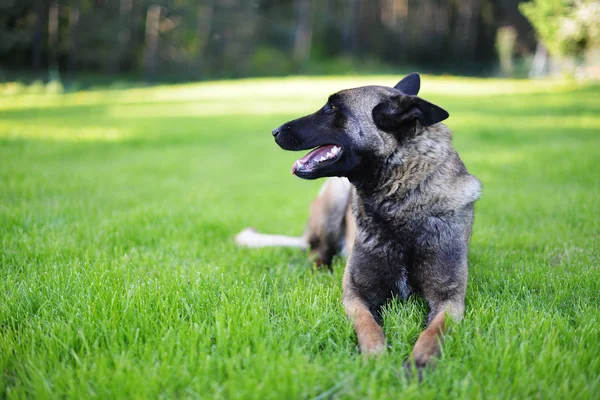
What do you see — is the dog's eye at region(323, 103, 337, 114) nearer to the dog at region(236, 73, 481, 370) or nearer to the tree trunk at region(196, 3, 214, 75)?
the dog at region(236, 73, 481, 370)

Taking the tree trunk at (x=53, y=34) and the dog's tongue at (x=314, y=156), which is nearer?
the dog's tongue at (x=314, y=156)

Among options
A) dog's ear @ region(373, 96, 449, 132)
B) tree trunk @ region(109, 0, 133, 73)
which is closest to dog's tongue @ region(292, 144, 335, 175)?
dog's ear @ region(373, 96, 449, 132)

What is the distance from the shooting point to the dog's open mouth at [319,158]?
3223mm

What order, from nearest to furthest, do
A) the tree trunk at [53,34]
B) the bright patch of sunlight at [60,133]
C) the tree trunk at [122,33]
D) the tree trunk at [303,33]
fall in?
the bright patch of sunlight at [60,133] < the tree trunk at [53,34] < the tree trunk at [122,33] < the tree trunk at [303,33]

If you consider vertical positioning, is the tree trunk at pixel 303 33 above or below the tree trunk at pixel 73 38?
above

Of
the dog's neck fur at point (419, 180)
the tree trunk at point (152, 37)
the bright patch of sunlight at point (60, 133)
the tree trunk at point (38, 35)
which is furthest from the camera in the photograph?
the tree trunk at point (152, 37)

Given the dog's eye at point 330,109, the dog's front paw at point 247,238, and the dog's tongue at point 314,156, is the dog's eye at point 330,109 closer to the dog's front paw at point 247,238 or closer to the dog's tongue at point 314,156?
the dog's tongue at point 314,156

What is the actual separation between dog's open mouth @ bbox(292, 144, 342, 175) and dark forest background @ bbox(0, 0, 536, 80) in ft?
117

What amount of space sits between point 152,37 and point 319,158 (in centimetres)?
4125

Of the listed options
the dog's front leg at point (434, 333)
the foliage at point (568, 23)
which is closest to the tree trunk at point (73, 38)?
the foliage at point (568, 23)

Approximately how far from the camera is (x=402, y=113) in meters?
3.08

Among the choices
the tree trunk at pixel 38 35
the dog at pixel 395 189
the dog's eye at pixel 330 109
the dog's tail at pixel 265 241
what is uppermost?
the tree trunk at pixel 38 35

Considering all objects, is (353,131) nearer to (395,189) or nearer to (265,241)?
(395,189)

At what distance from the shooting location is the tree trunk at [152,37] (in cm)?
3936
